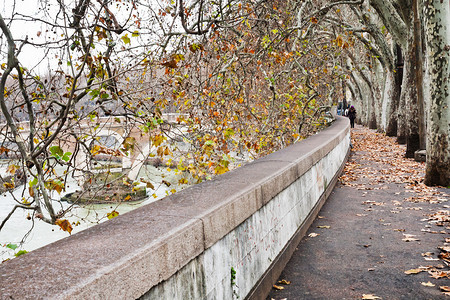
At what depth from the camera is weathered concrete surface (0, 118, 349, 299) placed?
1828 mm

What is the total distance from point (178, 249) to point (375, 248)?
374 cm

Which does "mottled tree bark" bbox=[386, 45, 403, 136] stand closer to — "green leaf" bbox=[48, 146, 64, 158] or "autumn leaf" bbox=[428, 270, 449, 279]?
"autumn leaf" bbox=[428, 270, 449, 279]

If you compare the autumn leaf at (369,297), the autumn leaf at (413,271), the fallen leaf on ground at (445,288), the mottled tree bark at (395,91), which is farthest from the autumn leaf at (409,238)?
the mottled tree bark at (395,91)

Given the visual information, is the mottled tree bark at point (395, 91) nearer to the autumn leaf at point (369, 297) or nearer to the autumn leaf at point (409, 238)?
the autumn leaf at point (409, 238)

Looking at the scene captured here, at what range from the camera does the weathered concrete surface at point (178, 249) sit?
6.00ft

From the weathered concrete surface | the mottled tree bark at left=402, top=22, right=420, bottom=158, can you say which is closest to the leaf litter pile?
the mottled tree bark at left=402, top=22, right=420, bottom=158

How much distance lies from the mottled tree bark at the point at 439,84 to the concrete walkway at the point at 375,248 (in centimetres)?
62

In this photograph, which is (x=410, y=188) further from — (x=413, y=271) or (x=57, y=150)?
(x=57, y=150)

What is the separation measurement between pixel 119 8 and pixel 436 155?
6.66 meters

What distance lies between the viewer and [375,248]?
536 cm

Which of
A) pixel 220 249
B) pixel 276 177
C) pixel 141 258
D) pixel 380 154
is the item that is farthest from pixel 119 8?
pixel 380 154

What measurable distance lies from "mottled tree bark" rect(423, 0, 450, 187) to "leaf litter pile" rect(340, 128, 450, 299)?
61 centimetres

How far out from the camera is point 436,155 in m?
8.44

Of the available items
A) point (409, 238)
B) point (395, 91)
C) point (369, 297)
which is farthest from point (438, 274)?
point (395, 91)
